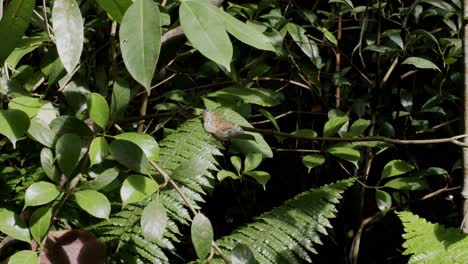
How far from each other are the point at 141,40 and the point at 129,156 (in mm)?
389

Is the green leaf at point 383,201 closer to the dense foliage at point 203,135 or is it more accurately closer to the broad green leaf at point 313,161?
the dense foliage at point 203,135

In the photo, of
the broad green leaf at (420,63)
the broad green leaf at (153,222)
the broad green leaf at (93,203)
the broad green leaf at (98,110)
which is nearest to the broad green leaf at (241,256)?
the broad green leaf at (153,222)

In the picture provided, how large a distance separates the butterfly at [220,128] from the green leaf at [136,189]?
158 millimetres

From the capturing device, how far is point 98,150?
1098 mm

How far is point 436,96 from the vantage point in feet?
6.16

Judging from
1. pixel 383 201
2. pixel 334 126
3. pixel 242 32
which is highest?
pixel 242 32

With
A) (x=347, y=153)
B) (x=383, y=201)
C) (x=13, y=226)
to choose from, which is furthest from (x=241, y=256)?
(x=383, y=201)

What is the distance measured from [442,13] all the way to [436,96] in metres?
0.28

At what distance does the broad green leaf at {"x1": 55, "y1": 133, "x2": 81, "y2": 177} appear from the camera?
1108 mm

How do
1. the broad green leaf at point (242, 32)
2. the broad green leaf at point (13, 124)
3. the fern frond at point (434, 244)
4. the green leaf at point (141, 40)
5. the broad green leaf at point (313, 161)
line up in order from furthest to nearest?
the broad green leaf at point (313, 161) → the fern frond at point (434, 244) → the broad green leaf at point (13, 124) → the broad green leaf at point (242, 32) → the green leaf at point (141, 40)

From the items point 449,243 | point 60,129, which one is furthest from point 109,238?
point 449,243

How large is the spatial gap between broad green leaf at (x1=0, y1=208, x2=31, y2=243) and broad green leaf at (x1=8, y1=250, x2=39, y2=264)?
0.04 meters

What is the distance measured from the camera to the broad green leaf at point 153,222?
3.48 ft

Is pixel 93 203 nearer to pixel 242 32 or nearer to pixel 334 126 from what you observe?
pixel 242 32
